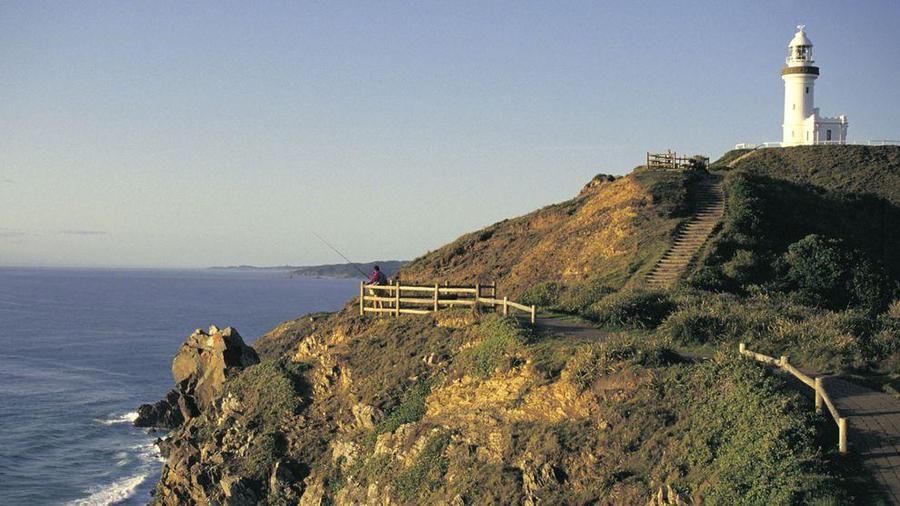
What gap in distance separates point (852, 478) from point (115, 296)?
605 ft

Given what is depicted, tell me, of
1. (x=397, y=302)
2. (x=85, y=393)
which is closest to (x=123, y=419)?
(x=85, y=393)

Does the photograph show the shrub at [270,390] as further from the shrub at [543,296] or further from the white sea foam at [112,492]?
the white sea foam at [112,492]

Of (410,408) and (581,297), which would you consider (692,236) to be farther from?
(410,408)

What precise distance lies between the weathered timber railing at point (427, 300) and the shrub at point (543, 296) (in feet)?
5.71

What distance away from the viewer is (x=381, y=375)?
98.9ft

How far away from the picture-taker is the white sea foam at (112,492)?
41.1 metres

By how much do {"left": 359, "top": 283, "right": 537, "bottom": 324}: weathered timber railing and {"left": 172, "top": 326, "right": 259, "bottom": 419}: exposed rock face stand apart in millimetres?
6179

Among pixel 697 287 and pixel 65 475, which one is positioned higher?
pixel 697 287

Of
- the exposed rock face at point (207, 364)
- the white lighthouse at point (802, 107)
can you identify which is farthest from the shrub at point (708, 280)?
the white lighthouse at point (802, 107)

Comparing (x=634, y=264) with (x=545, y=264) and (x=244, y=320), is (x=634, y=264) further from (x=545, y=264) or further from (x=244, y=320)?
(x=244, y=320)

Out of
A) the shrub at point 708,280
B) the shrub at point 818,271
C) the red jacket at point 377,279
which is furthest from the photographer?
the shrub at point 818,271

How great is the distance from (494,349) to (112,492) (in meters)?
25.3

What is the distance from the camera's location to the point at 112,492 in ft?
141

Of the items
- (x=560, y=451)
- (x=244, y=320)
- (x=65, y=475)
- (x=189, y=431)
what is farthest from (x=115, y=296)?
(x=560, y=451)
